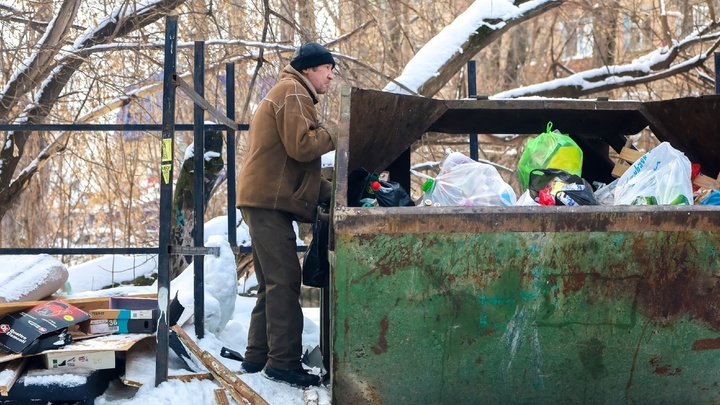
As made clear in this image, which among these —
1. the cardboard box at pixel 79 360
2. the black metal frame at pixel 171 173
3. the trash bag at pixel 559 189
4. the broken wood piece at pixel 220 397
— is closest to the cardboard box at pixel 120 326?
A: the black metal frame at pixel 171 173

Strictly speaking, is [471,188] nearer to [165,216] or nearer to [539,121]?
[539,121]

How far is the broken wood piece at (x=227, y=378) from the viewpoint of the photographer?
330 centimetres

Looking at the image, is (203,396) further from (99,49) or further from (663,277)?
(99,49)

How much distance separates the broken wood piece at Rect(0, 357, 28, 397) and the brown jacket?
3.71ft

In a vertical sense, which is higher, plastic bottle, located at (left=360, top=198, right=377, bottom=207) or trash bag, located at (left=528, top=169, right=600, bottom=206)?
trash bag, located at (left=528, top=169, right=600, bottom=206)

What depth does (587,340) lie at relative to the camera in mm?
2812

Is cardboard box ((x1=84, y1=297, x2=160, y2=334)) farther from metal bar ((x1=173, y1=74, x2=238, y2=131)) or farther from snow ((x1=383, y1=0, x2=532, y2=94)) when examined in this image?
snow ((x1=383, y1=0, x2=532, y2=94))

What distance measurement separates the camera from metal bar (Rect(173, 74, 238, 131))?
369 centimetres

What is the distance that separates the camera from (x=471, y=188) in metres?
3.51

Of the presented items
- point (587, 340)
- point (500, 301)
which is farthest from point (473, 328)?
point (587, 340)

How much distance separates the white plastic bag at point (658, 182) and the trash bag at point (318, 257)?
121 cm

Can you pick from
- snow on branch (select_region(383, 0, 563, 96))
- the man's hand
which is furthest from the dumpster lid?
snow on branch (select_region(383, 0, 563, 96))

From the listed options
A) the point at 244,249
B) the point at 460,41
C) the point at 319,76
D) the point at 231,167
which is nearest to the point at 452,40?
the point at 460,41

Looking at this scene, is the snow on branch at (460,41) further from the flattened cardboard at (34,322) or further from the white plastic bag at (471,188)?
the flattened cardboard at (34,322)
